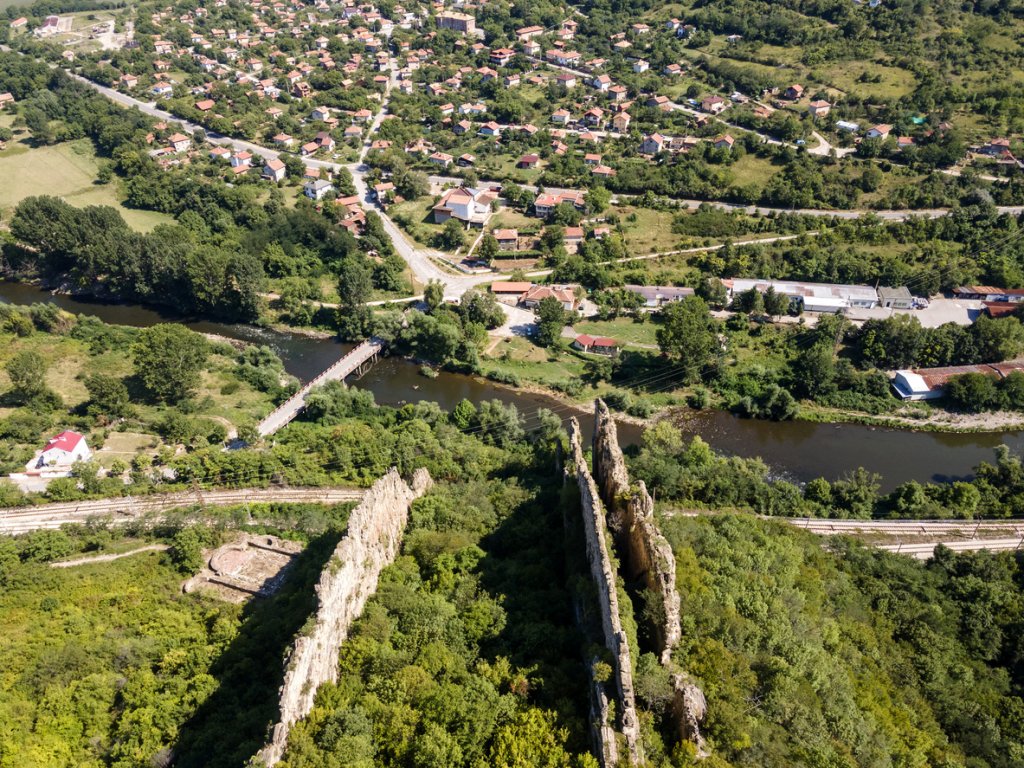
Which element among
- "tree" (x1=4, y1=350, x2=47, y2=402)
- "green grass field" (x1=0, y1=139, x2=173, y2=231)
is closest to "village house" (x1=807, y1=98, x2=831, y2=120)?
"green grass field" (x1=0, y1=139, x2=173, y2=231)

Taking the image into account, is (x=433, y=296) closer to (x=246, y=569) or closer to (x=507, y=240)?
(x=507, y=240)

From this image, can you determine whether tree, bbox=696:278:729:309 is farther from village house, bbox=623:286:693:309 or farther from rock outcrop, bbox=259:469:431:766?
rock outcrop, bbox=259:469:431:766

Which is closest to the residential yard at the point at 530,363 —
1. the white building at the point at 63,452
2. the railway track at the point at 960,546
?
the railway track at the point at 960,546

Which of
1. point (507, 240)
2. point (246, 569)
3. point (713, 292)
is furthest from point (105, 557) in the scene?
point (713, 292)

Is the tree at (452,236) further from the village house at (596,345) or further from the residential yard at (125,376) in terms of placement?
the residential yard at (125,376)

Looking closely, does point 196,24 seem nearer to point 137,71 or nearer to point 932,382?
point 137,71
